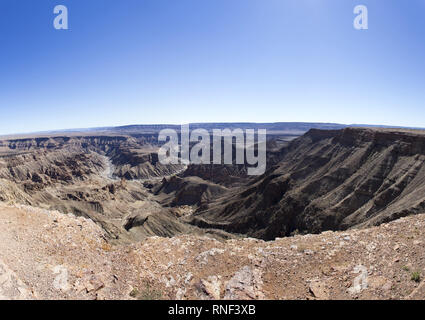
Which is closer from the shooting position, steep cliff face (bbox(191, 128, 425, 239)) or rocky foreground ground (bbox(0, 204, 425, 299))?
rocky foreground ground (bbox(0, 204, 425, 299))

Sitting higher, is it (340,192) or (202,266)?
(202,266)

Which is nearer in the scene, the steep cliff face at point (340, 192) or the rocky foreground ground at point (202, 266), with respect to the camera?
the rocky foreground ground at point (202, 266)

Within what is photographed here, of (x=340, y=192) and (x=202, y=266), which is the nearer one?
(x=202, y=266)
